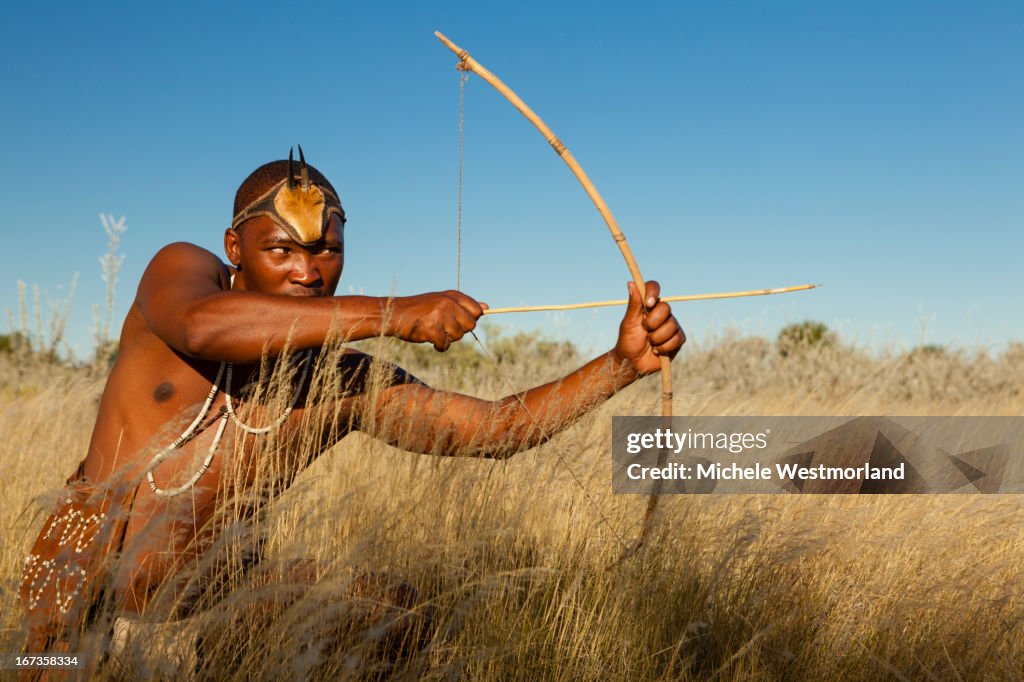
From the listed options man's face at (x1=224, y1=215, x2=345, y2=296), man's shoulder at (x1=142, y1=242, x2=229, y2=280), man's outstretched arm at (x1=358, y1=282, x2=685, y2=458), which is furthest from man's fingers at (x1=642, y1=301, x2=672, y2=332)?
man's shoulder at (x1=142, y1=242, x2=229, y2=280)

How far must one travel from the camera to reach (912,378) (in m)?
13.2

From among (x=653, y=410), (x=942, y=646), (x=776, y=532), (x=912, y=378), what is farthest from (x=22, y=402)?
(x=912, y=378)

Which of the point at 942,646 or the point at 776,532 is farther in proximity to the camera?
the point at 776,532

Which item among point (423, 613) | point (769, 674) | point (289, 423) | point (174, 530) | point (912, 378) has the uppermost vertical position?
point (912, 378)

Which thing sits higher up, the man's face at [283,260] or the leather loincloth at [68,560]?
the man's face at [283,260]

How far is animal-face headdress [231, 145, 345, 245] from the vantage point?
279 centimetres

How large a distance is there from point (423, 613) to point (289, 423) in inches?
33.8

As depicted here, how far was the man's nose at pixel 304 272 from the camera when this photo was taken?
9.32 ft

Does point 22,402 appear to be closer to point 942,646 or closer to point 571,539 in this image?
point 571,539

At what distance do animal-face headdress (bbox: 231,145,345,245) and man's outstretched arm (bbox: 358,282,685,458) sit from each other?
64 cm

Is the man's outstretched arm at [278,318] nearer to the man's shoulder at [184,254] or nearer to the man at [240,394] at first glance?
the man at [240,394]

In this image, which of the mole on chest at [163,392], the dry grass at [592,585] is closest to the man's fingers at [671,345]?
the dry grass at [592,585]

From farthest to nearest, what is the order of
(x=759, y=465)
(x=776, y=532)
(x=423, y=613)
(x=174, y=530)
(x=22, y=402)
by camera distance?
(x=22, y=402)
(x=759, y=465)
(x=776, y=532)
(x=174, y=530)
(x=423, y=613)

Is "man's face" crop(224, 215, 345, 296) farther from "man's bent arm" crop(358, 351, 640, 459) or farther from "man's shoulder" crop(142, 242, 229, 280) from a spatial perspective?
"man's bent arm" crop(358, 351, 640, 459)
